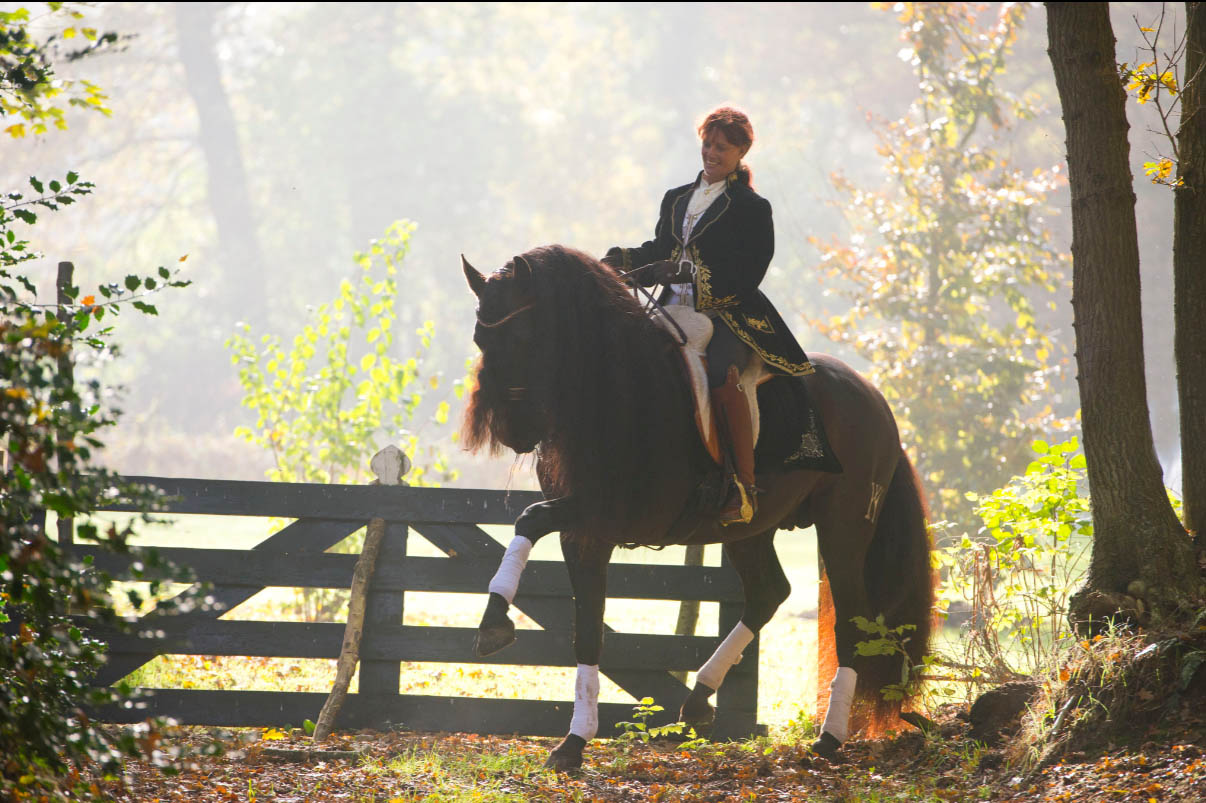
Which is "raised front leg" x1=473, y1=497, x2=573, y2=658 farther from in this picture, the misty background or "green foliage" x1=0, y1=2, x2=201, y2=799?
the misty background

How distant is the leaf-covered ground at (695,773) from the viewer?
3898mm

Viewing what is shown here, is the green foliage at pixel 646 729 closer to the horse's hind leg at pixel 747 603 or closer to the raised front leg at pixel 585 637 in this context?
the horse's hind leg at pixel 747 603

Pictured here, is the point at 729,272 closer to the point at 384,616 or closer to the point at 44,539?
the point at 384,616

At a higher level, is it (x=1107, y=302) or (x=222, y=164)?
(x=222, y=164)

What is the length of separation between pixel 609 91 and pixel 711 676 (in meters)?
38.4

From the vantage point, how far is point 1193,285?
193 inches

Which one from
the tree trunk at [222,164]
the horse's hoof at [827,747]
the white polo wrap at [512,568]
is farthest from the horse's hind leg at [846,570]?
the tree trunk at [222,164]

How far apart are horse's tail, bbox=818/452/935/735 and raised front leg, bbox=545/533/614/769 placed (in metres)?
1.45

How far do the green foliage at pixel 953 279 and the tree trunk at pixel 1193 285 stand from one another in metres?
6.63

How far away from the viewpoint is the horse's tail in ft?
17.8

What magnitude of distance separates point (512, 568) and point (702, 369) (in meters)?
1.23

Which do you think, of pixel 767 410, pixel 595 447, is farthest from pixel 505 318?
pixel 767 410

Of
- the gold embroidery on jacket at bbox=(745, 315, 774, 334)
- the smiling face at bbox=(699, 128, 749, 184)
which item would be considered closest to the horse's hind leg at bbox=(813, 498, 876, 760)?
the gold embroidery on jacket at bbox=(745, 315, 774, 334)

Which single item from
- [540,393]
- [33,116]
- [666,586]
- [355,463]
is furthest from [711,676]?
[355,463]
